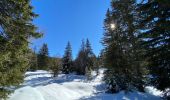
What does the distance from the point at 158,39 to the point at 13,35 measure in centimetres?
884

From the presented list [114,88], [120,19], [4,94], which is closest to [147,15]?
[4,94]

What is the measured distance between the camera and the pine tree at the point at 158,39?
13.6m

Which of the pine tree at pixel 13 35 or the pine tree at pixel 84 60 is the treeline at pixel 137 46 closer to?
the pine tree at pixel 13 35

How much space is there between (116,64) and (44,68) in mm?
56637

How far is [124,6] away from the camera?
29797 millimetres

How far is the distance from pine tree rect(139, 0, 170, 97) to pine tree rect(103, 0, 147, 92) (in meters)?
8.09

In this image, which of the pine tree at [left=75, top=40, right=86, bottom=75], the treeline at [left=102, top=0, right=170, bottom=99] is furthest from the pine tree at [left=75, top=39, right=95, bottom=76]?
the treeline at [left=102, top=0, right=170, bottom=99]

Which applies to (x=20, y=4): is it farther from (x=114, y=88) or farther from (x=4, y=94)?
(x=114, y=88)

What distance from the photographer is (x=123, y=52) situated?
27891 millimetres

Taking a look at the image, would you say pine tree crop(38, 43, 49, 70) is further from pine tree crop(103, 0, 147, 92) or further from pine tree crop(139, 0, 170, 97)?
pine tree crop(139, 0, 170, 97)

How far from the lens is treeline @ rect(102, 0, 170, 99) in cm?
1402

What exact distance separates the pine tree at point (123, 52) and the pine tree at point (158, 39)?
8091 mm

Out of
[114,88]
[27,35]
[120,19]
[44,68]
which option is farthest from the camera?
[44,68]

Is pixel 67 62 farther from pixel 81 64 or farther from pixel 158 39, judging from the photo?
pixel 158 39
